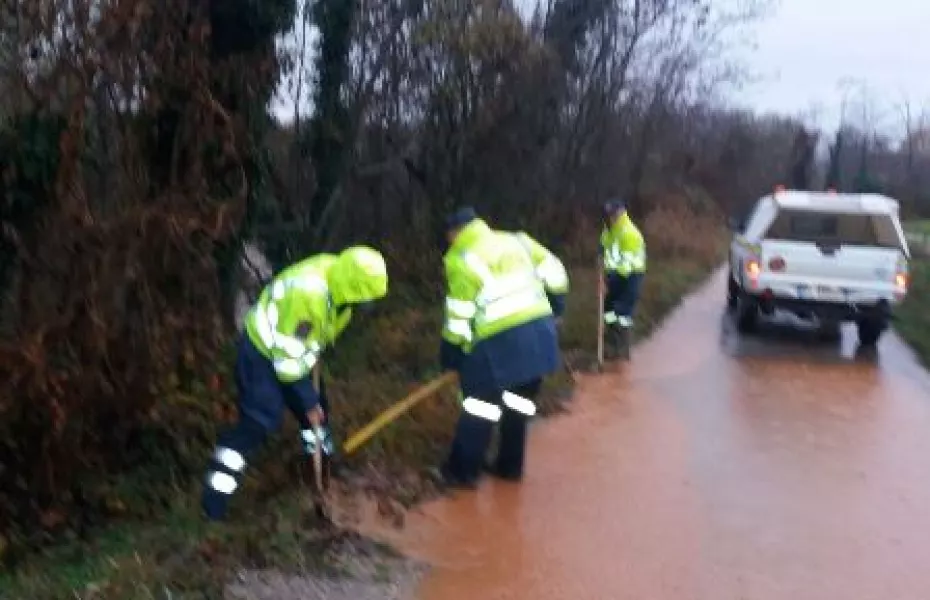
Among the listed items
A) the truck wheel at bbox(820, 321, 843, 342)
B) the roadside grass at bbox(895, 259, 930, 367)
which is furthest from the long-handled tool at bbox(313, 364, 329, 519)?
the truck wheel at bbox(820, 321, 843, 342)

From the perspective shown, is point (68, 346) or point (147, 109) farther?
point (147, 109)

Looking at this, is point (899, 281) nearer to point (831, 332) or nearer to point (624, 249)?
point (831, 332)

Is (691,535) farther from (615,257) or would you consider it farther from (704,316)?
(704,316)

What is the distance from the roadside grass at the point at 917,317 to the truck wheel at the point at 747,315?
2.12m

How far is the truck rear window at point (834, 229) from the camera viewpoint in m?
15.8

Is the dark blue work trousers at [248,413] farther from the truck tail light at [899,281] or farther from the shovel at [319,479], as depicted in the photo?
the truck tail light at [899,281]

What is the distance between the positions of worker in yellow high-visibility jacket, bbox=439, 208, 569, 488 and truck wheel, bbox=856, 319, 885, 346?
9147 millimetres

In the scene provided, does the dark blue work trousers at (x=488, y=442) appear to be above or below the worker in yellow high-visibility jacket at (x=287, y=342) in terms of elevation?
below

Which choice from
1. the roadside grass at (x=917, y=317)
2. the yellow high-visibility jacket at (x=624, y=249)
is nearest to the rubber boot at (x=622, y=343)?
the yellow high-visibility jacket at (x=624, y=249)

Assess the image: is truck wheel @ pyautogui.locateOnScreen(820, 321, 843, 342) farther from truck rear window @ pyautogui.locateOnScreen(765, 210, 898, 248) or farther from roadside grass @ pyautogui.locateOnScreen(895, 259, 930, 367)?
truck rear window @ pyautogui.locateOnScreen(765, 210, 898, 248)

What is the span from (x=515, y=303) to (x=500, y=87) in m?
11.2

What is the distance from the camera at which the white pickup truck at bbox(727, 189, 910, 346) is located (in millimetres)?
15523

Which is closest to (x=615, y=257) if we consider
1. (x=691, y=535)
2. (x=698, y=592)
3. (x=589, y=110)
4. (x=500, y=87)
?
(x=500, y=87)

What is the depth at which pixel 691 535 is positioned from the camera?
7488mm
